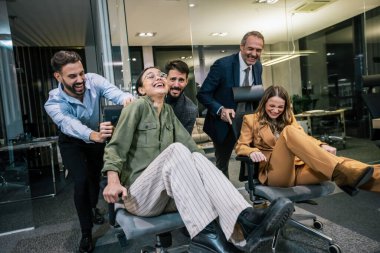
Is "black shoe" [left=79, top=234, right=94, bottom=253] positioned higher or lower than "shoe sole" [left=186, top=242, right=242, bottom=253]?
lower

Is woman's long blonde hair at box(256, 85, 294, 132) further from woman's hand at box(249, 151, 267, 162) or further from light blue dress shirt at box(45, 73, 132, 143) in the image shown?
light blue dress shirt at box(45, 73, 132, 143)

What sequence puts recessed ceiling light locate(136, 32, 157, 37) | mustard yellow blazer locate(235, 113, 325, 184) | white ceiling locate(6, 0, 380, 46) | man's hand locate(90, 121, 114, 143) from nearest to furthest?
man's hand locate(90, 121, 114, 143) < mustard yellow blazer locate(235, 113, 325, 184) < white ceiling locate(6, 0, 380, 46) < recessed ceiling light locate(136, 32, 157, 37)

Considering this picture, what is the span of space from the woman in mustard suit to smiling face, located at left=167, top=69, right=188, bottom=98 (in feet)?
1.63

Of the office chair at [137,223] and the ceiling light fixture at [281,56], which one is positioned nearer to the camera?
the office chair at [137,223]

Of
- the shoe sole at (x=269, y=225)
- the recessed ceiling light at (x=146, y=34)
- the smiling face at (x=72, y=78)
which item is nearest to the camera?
the shoe sole at (x=269, y=225)

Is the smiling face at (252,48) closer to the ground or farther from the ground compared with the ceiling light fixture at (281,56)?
closer to the ground

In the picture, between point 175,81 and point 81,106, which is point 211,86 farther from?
point 81,106

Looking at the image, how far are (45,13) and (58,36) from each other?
3.72ft

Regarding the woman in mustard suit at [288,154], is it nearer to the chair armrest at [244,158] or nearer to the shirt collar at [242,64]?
the chair armrest at [244,158]

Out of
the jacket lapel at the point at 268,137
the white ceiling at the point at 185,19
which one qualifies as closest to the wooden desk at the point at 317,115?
the white ceiling at the point at 185,19

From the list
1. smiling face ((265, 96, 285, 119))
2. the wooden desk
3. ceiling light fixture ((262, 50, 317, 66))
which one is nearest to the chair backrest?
smiling face ((265, 96, 285, 119))

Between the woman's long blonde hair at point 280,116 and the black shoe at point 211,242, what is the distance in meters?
0.94

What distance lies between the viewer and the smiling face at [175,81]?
195 cm

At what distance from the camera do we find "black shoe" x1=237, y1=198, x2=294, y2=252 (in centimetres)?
120
